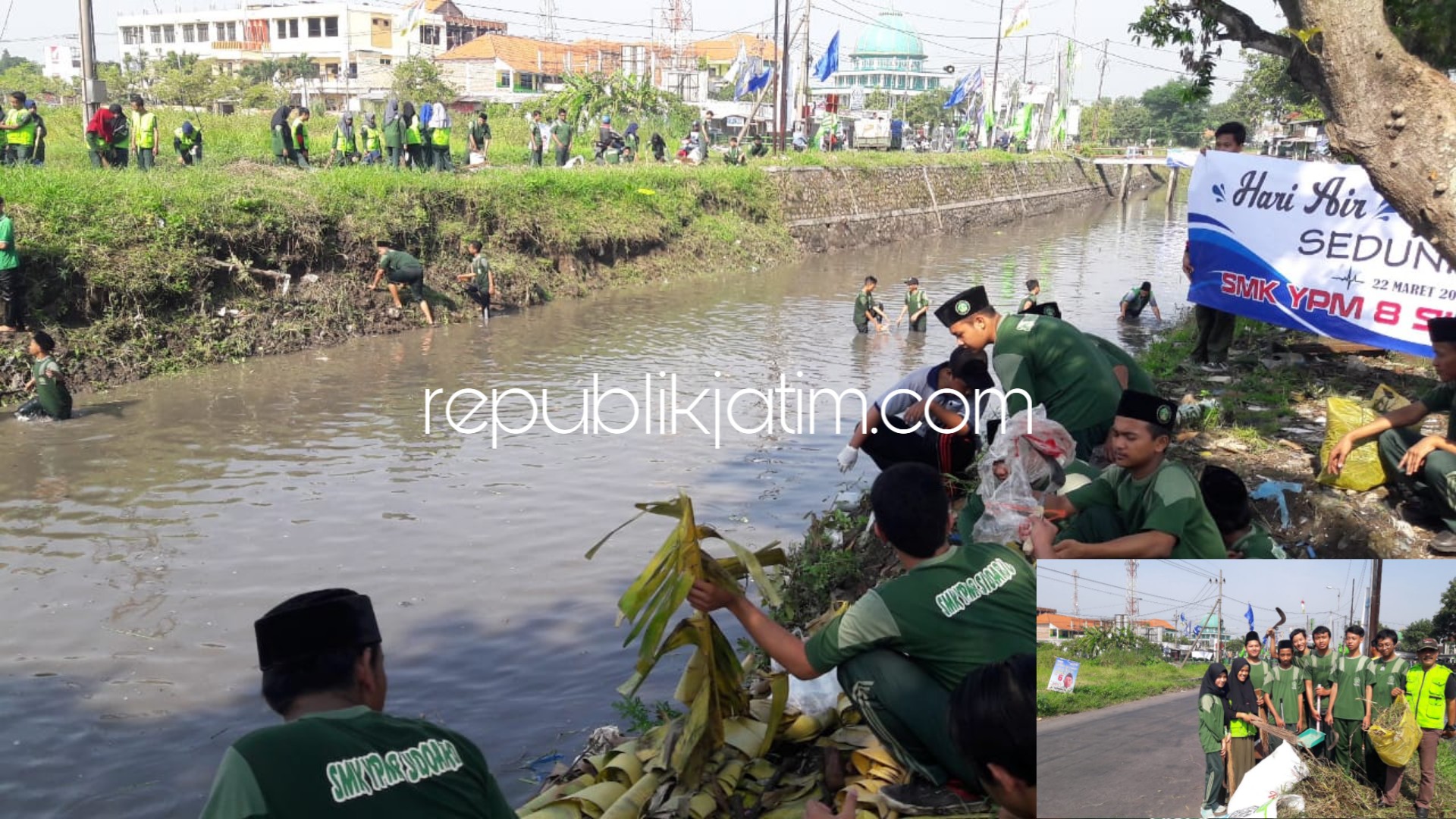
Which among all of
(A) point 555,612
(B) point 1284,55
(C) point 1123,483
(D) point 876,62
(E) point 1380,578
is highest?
(D) point 876,62

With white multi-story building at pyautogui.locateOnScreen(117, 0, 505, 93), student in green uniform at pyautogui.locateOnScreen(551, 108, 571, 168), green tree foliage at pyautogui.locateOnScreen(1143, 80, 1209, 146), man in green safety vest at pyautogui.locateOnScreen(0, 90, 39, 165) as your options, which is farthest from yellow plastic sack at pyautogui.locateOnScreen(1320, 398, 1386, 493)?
green tree foliage at pyautogui.locateOnScreen(1143, 80, 1209, 146)

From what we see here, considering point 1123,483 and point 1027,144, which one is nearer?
point 1123,483

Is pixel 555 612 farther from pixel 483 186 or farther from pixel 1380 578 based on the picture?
pixel 483 186

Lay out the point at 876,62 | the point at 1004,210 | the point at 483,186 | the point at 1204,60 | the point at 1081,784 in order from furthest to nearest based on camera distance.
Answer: the point at 876,62
the point at 1004,210
the point at 483,186
the point at 1204,60
the point at 1081,784

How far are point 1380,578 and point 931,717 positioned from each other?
1.48m

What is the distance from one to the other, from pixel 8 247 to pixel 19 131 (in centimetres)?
657

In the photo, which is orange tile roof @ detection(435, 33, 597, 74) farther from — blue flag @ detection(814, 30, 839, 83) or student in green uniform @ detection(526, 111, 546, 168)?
student in green uniform @ detection(526, 111, 546, 168)

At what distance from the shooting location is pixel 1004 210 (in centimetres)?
4553

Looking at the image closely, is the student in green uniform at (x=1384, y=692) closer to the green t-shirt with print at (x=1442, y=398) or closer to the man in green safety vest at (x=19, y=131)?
the green t-shirt with print at (x=1442, y=398)

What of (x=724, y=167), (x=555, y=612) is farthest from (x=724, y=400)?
(x=724, y=167)

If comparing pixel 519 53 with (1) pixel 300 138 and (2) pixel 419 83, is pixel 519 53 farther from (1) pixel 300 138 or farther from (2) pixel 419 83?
(1) pixel 300 138

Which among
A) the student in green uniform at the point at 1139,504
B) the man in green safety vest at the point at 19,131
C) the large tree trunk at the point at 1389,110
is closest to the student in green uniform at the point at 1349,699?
the student in green uniform at the point at 1139,504

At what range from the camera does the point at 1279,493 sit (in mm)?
6727

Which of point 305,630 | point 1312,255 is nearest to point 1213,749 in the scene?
point 305,630
